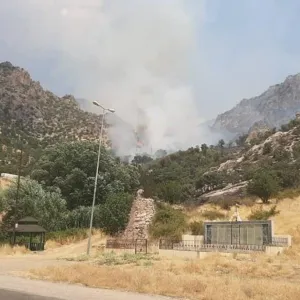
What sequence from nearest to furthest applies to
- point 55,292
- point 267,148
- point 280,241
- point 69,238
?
1. point 55,292
2. point 280,241
3. point 69,238
4. point 267,148

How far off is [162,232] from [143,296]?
25.1m

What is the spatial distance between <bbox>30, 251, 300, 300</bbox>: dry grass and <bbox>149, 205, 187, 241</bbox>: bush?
14.8 m

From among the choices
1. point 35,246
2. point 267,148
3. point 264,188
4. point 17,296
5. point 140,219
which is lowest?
point 17,296

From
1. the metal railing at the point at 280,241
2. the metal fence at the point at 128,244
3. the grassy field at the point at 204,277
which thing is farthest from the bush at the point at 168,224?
the grassy field at the point at 204,277

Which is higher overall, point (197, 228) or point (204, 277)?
point (197, 228)

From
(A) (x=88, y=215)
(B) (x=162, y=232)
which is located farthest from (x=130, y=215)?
(A) (x=88, y=215)

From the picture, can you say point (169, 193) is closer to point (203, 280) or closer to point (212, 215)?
point (212, 215)

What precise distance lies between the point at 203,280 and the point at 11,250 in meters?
25.8

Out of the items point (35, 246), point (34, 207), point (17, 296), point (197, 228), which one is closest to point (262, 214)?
point (197, 228)

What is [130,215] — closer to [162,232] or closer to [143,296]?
[162,232]

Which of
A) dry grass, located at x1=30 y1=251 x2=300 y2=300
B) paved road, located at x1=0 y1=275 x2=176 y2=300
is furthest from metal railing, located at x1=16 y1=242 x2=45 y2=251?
paved road, located at x1=0 y1=275 x2=176 y2=300

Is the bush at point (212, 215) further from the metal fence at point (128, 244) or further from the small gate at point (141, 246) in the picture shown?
the metal fence at point (128, 244)

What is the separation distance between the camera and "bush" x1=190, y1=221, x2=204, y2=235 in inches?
1521

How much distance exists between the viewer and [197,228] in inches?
1538
